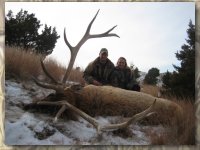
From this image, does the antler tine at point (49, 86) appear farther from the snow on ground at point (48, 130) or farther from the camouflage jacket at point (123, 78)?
the camouflage jacket at point (123, 78)

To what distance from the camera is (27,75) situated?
279 cm

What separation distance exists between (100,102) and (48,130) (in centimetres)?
39

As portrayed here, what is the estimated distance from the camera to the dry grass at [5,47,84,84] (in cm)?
277

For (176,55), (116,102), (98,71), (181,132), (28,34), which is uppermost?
(28,34)

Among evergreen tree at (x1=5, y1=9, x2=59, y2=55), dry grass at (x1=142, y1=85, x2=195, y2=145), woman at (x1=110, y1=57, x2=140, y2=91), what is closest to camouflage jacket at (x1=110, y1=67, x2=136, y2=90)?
woman at (x1=110, y1=57, x2=140, y2=91)

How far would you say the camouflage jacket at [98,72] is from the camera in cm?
279

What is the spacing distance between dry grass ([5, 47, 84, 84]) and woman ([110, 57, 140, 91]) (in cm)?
23

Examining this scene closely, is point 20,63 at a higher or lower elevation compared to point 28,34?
lower

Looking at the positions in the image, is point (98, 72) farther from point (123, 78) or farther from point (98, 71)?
point (123, 78)

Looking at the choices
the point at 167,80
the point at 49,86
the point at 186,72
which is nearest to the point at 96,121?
the point at 49,86

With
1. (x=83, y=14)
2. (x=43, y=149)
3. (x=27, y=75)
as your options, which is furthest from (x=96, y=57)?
(x=43, y=149)

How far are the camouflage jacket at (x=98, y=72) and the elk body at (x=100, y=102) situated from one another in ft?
0.16

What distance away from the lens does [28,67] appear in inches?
110

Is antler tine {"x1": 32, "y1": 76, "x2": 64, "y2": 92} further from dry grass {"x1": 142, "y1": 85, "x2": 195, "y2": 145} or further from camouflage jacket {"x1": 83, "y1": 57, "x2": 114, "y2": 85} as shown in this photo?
dry grass {"x1": 142, "y1": 85, "x2": 195, "y2": 145}
